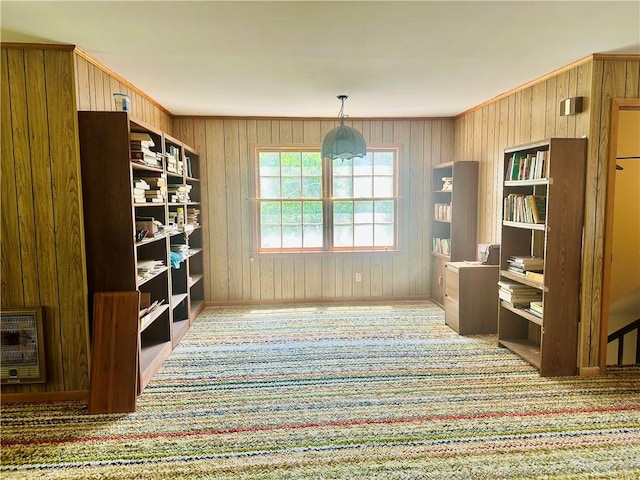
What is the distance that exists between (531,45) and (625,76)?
2.86ft

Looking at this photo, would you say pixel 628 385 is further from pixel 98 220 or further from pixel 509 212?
pixel 98 220

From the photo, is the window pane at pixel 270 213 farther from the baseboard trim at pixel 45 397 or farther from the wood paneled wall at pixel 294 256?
the baseboard trim at pixel 45 397

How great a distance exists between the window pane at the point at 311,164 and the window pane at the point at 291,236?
2.45ft

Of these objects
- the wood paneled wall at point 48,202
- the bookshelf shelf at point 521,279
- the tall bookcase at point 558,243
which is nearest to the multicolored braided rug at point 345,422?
the tall bookcase at point 558,243

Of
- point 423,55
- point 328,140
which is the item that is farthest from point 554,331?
point 328,140

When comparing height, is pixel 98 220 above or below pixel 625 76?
below

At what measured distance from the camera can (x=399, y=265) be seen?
5754mm

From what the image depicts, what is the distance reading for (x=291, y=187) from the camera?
555 centimetres


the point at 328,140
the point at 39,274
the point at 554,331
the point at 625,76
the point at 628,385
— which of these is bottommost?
the point at 628,385

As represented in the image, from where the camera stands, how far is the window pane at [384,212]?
18.6 ft

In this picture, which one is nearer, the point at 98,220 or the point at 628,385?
the point at 98,220

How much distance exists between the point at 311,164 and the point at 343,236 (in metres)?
1.08

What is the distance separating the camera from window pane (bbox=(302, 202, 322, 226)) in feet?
18.3

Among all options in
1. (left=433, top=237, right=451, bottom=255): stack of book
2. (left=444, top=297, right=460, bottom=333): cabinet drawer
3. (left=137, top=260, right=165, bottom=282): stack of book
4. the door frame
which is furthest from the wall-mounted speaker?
(left=433, top=237, right=451, bottom=255): stack of book
